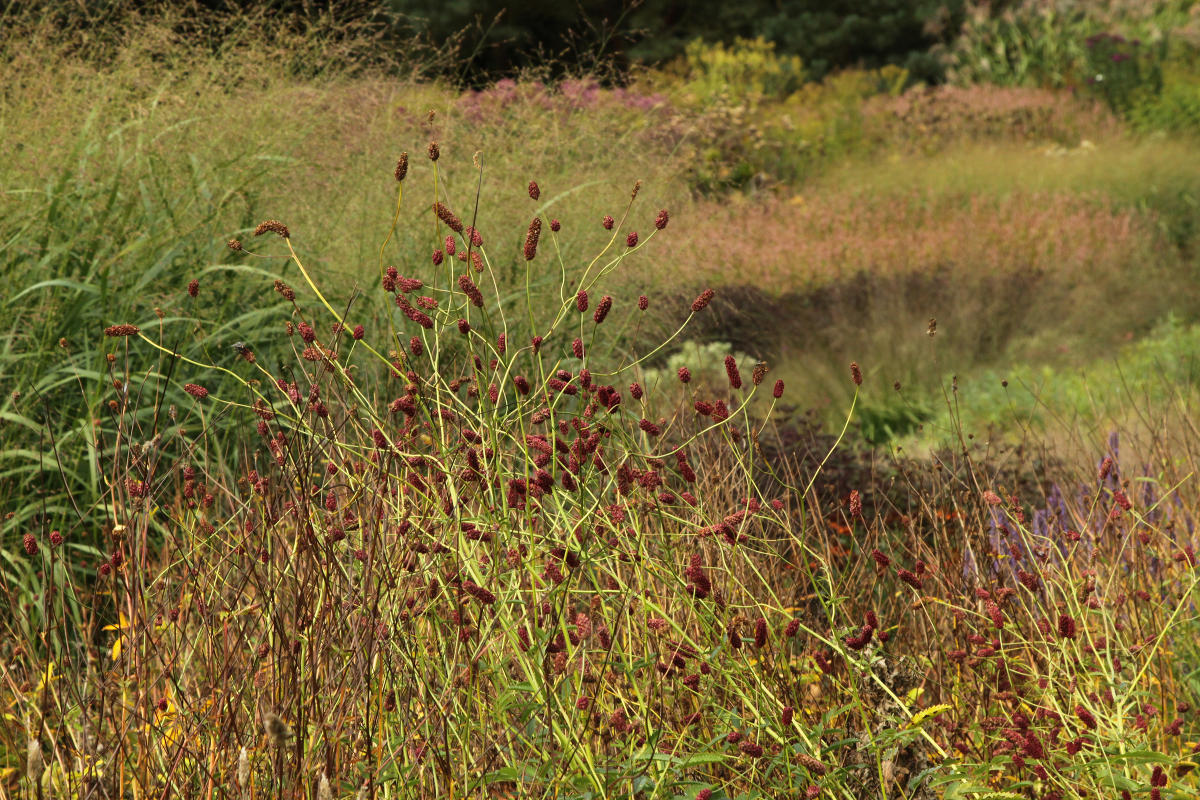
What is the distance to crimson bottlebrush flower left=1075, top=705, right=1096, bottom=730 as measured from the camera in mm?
1800

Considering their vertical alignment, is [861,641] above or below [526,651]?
above

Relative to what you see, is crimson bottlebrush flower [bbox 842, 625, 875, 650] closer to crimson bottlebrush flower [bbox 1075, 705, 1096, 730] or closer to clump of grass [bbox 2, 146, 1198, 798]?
clump of grass [bbox 2, 146, 1198, 798]

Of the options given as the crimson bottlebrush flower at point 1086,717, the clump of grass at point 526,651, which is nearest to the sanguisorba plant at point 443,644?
the clump of grass at point 526,651

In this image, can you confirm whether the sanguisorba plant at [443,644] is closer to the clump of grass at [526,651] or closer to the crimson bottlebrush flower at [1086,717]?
the clump of grass at [526,651]

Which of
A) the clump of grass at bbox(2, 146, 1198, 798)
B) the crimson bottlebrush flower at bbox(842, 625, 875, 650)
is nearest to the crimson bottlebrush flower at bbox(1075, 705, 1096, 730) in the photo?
the clump of grass at bbox(2, 146, 1198, 798)

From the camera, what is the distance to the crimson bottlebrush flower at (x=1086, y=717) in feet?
5.90

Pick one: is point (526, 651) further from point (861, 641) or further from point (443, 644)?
point (861, 641)

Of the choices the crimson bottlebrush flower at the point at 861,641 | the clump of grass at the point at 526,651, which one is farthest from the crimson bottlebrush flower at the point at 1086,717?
the crimson bottlebrush flower at the point at 861,641

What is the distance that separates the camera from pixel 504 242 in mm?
5023

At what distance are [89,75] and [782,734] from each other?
4568 mm

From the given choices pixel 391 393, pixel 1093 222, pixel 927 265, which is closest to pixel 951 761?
pixel 391 393

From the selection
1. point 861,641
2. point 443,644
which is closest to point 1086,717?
point 861,641

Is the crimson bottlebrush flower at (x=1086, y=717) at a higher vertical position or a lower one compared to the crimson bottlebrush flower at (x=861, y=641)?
lower

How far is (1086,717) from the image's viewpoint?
186cm
